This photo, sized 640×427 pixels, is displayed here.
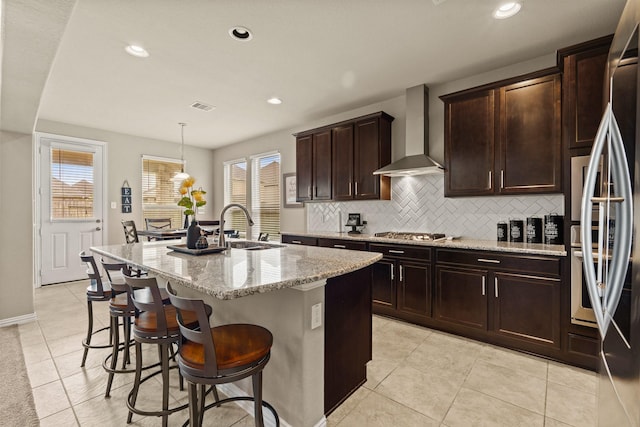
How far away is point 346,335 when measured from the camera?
1955 millimetres

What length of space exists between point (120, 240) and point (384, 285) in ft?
17.2

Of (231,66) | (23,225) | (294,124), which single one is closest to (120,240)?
(23,225)

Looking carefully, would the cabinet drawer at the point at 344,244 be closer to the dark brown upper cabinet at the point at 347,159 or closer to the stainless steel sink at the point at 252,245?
the dark brown upper cabinet at the point at 347,159

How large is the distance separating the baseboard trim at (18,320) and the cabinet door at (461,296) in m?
4.64

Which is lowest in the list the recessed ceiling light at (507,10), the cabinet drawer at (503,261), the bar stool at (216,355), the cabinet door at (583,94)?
the bar stool at (216,355)

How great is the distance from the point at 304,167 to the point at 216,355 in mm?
3803

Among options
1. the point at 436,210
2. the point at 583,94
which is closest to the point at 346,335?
the point at 436,210

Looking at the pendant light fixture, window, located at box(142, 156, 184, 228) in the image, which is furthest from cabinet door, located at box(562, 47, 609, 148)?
window, located at box(142, 156, 184, 228)

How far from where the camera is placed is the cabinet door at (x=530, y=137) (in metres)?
2.72

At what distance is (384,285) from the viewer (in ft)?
11.6

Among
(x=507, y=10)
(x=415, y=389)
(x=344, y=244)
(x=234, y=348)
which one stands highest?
(x=507, y=10)

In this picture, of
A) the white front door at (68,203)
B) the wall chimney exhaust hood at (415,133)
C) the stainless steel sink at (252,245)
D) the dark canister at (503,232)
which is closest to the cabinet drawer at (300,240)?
the wall chimney exhaust hood at (415,133)

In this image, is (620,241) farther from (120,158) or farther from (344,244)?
(120,158)

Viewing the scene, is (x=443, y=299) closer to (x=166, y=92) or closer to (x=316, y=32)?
(x=316, y=32)
